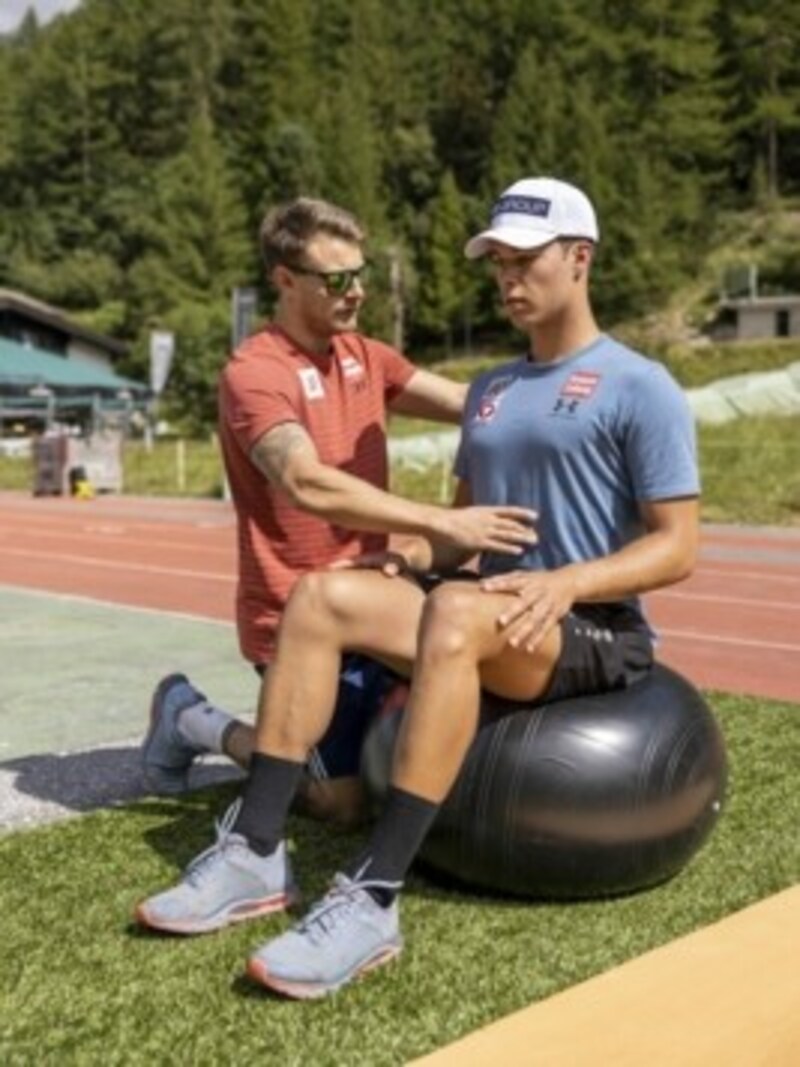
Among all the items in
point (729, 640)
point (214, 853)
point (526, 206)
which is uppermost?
point (526, 206)

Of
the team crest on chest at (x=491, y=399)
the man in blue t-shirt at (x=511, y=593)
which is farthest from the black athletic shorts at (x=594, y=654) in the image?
the team crest on chest at (x=491, y=399)

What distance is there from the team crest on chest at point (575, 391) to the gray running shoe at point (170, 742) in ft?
5.25

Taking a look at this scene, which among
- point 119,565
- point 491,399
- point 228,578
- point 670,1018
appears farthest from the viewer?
point 119,565

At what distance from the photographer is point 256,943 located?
11.1 ft

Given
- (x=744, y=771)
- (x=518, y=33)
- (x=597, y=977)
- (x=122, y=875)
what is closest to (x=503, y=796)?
(x=597, y=977)

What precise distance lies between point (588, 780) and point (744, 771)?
5.35ft

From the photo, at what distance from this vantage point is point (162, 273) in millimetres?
69188

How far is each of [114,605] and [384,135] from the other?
7149cm

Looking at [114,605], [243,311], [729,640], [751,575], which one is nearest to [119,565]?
[114,605]

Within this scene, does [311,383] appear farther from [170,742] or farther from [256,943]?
[256,943]

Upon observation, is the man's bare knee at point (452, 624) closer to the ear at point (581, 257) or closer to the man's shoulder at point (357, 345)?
the ear at point (581, 257)

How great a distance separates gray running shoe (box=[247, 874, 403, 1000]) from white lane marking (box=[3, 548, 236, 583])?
859 centimetres

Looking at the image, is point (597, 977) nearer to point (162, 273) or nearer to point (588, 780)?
point (588, 780)

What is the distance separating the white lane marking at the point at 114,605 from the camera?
9026mm
